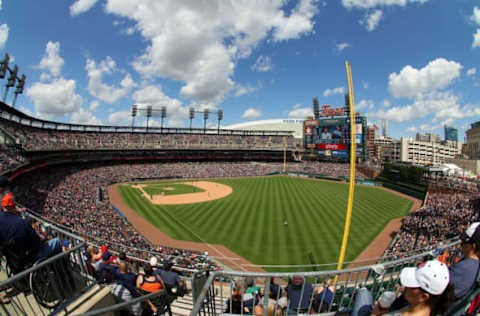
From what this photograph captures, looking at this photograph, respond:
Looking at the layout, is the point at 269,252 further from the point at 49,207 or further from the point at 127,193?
the point at 127,193

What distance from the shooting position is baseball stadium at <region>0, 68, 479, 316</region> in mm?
3852

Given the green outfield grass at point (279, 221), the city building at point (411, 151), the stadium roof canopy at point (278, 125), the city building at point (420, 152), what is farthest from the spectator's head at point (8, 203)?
the stadium roof canopy at point (278, 125)

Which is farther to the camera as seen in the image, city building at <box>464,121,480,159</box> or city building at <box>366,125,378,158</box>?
city building at <box>366,125,378,158</box>

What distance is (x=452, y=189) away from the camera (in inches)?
1127

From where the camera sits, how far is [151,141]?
64188mm

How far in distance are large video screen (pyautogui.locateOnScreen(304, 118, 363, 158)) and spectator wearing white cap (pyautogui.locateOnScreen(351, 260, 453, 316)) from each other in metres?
55.3

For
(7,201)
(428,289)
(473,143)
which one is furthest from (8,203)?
(473,143)

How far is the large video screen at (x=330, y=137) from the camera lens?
54781 millimetres

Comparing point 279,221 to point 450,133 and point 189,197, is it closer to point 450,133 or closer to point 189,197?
point 189,197

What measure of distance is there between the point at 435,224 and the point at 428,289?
21301 millimetres

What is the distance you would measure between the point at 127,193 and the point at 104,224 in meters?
16.6

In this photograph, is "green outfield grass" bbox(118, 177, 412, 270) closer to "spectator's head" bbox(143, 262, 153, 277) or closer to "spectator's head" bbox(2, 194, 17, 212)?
"spectator's head" bbox(143, 262, 153, 277)

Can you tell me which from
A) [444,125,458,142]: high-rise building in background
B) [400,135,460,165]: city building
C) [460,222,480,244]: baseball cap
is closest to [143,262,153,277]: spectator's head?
[460,222,480,244]: baseball cap

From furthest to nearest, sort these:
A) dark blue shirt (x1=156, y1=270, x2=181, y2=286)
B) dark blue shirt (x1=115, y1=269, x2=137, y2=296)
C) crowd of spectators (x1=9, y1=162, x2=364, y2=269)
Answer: crowd of spectators (x1=9, y1=162, x2=364, y2=269), dark blue shirt (x1=156, y1=270, x2=181, y2=286), dark blue shirt (x1=115, y1=269, x2=137, y2=296)
